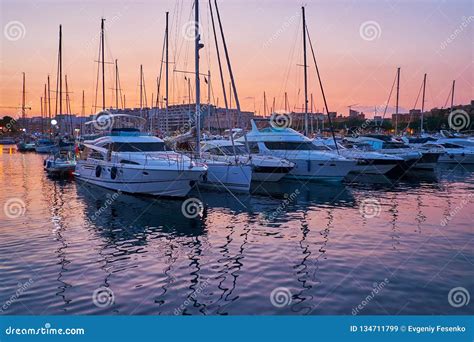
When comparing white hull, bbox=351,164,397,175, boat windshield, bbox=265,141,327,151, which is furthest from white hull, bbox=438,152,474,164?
boat windshield, bbox=265,141,327,151

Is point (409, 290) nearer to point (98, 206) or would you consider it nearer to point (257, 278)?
point (257, 278)

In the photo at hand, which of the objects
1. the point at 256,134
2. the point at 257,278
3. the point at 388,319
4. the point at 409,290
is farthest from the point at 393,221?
the point at 256,134

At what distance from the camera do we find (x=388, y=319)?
6500 mm

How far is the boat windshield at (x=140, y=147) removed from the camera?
22.9 metres

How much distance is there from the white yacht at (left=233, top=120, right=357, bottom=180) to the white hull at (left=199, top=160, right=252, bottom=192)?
7165 mm

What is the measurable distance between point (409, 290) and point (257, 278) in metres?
3.37

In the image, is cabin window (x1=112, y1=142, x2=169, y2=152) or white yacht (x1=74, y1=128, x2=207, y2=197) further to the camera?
cabin window (x1=112, y1=142, x2=169, y2=152)

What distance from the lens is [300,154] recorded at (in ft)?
97.1

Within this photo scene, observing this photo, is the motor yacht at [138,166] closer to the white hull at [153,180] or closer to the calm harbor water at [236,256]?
the white hull at [153,180]

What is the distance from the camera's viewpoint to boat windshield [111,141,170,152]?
75.2ft

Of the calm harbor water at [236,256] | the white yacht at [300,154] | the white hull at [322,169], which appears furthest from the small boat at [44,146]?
the calm harbor water at [236,256]

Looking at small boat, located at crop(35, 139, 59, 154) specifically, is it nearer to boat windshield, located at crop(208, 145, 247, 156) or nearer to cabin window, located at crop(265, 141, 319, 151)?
boat windshield, located at crop(208, 145, 247, 156)

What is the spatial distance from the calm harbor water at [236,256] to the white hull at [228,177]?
1.58m

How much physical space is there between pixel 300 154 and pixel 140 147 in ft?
38.0
